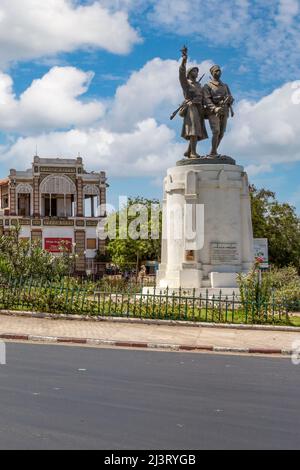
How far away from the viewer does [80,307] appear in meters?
18.8

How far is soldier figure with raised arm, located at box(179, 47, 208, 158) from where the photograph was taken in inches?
904

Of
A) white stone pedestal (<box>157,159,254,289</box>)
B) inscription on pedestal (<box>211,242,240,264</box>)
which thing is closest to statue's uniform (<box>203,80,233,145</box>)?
white stone pedestal (<box>157,159,254,289</box>)

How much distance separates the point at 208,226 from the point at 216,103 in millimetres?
4131

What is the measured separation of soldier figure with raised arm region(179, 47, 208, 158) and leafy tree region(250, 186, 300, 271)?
78.0 feet

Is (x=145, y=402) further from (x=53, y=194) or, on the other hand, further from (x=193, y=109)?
(x=53, y=194)

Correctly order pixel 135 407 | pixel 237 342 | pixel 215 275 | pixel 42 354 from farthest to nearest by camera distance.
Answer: pixel 215 275 < pixel 237 342 < pixel 42 354 < pixel 135 407

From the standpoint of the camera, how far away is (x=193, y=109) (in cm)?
2305

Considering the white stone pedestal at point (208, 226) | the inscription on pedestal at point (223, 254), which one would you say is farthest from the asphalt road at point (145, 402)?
the inscription on pedestal at point (223, 254)

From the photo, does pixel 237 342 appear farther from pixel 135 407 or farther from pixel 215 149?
pixel 215 149

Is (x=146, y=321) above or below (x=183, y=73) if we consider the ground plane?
below

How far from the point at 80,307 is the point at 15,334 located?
11.3 feet

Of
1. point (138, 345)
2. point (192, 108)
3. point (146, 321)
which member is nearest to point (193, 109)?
point (192, 108)

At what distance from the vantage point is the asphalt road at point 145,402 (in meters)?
6.88
